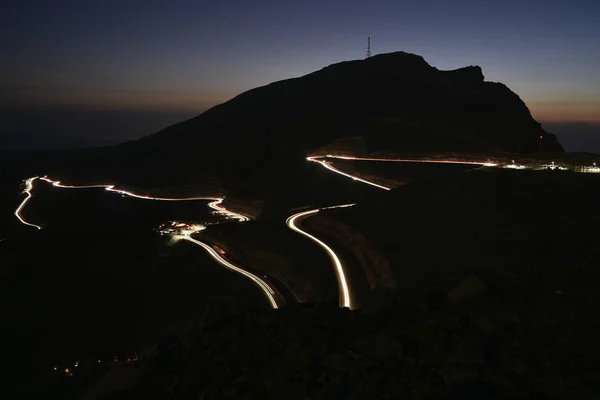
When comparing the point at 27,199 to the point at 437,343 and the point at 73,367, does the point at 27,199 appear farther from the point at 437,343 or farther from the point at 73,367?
A: the point at 437,343

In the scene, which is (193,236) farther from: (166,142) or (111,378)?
(166,142)

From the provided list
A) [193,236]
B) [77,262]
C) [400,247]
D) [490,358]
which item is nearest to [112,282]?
[77,262]

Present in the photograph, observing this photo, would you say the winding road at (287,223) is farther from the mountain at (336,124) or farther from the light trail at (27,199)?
the mountain at (336,124)

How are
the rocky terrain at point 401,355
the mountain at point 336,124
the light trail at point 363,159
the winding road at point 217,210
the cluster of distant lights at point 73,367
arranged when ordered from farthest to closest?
the mountain at point 336,124
the light trail at point 363,159
the winding road at point 217,210
the cluster of distant lights at point 73,367
the rocky terrain at point 401,355

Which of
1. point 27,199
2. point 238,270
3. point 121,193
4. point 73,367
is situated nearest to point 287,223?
point 238,270

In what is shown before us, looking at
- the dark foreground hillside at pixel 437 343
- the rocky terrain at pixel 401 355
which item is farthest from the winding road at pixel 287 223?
the rocky terrain at pixel 401 355

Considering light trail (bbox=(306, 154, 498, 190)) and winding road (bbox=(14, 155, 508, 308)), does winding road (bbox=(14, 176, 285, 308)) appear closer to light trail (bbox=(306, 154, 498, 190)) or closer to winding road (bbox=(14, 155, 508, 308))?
winding road (bbox=(14, 155, 508, 308))

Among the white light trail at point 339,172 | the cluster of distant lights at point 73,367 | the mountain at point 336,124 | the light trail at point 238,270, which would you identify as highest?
the mountain at point 336,124
